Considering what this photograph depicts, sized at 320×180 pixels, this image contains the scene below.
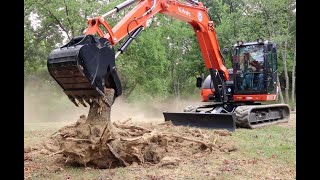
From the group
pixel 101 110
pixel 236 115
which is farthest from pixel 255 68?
pixel 101 110

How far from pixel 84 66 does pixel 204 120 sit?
456 cm

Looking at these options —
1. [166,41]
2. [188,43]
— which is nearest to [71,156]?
[166,41]

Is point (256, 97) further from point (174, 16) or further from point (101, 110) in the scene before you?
point (101, 110)

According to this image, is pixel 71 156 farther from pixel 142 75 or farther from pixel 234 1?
pixel 234 1

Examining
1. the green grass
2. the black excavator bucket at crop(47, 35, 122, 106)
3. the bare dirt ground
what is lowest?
the green grass

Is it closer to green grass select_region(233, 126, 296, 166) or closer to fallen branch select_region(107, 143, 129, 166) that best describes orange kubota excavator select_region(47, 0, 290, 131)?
green grass select_region(233, 126, 296, 166)

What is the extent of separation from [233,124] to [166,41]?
15680 mm

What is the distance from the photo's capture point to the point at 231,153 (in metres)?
5.98

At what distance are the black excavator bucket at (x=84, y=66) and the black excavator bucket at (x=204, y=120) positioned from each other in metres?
3.92

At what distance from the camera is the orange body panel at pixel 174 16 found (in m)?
5.79

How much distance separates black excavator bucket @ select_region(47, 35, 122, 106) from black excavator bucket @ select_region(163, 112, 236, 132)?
3.92m

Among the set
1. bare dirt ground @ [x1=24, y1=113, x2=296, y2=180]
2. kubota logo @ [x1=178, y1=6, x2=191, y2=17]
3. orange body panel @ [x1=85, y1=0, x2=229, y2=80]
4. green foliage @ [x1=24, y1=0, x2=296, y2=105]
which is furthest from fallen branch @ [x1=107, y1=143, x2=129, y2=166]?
green foliage @ [x1=24, y1=0, x2=296, y2=105]

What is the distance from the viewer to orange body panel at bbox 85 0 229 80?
579cm

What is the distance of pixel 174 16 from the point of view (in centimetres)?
825
